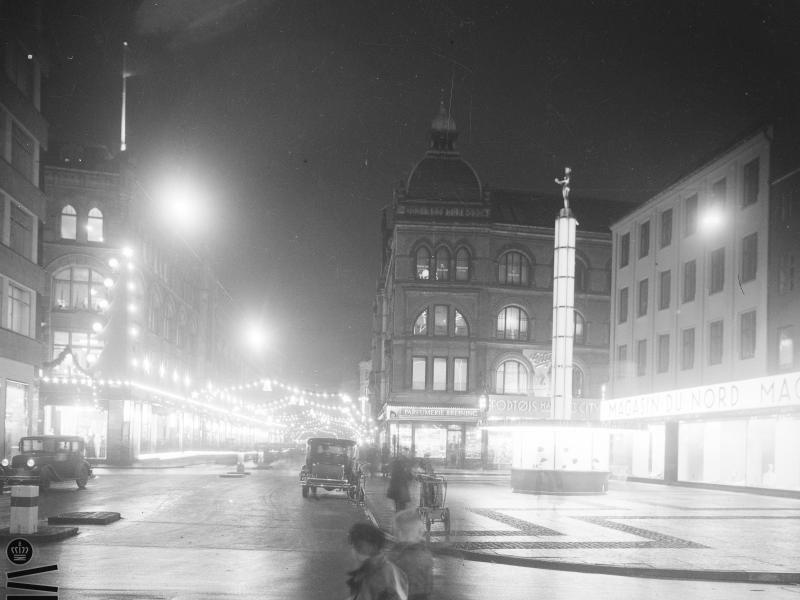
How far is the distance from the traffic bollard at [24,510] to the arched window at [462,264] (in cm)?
5123

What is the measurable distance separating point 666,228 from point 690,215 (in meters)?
2.90

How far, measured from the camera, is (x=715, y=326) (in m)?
43.7

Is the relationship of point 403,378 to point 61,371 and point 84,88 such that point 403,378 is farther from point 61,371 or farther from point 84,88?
point 84,88

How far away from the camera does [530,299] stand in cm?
6881

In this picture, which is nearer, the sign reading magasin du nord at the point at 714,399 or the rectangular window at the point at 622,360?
the sign reading magasin du nord at the point at 714,399

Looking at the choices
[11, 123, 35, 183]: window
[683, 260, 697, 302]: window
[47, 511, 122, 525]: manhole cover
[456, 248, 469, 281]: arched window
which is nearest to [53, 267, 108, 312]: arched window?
[11, 123, 35, 183]: window

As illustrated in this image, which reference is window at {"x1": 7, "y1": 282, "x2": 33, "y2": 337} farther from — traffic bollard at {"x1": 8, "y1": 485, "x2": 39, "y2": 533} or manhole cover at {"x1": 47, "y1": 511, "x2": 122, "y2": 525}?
traffic bollard at {"x1": 8, "y1": 485, "x2": 39, "y2": 533}

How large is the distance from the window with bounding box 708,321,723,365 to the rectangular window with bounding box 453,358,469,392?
24.9 m

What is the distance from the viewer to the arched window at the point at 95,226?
60312mm

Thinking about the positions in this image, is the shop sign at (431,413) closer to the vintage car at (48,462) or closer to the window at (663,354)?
the window at (663,354)

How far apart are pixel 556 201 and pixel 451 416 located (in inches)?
782

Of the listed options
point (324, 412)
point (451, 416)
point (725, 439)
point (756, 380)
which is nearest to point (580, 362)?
point (451, 416)

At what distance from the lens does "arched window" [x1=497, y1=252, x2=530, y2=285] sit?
68.7 m

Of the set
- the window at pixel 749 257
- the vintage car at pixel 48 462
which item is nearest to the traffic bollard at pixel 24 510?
the vintage car at pixel 48 462
